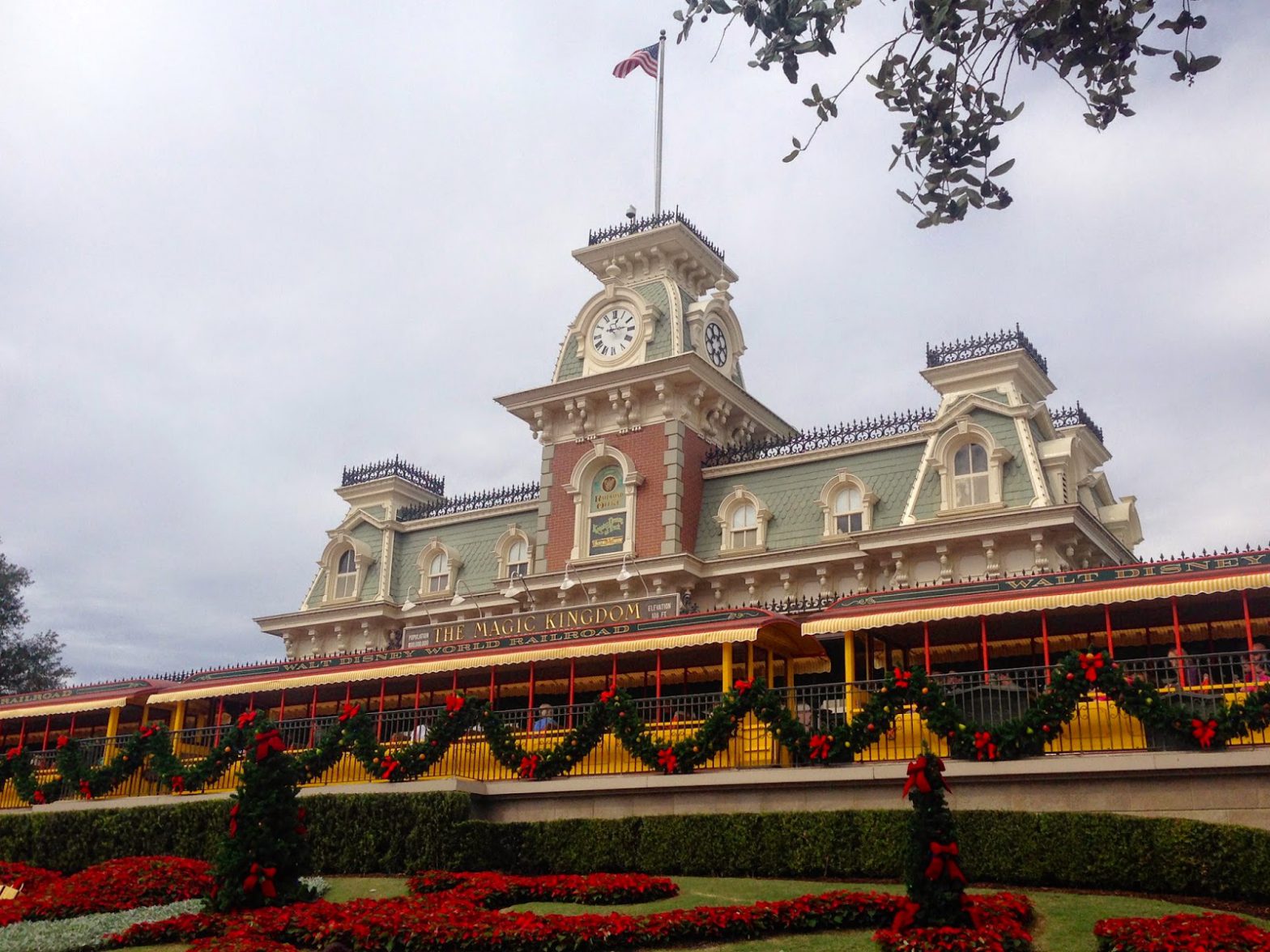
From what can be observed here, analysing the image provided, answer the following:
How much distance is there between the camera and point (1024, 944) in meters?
13.3

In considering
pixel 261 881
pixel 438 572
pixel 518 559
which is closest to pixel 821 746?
pixel 261 881

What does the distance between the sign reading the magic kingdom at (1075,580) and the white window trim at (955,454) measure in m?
7.18

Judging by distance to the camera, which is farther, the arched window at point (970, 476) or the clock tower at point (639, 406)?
the clock tower at point (639, 406)

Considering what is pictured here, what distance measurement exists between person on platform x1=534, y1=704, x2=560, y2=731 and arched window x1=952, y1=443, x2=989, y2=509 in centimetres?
1149

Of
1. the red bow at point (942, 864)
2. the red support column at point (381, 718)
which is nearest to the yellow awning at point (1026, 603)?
the red bow at point (942, 864)

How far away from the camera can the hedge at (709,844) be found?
16641 mm

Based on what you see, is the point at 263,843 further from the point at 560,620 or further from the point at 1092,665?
the point at 1092,665

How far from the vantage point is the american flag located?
39312 millimetres

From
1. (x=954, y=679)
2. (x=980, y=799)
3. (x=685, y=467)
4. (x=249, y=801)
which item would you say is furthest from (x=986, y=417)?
(x=249, y=801)

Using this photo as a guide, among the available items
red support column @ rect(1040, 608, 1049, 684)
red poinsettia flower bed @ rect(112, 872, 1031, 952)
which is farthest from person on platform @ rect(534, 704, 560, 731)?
A: red support column @ rect(1040, 608, 1049, 684)

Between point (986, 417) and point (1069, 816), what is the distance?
51.4 feet

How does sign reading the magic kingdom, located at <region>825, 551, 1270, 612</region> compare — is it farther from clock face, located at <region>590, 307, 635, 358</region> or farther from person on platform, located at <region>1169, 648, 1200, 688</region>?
clock face, located at <region>590, 307, 635, 358</region>

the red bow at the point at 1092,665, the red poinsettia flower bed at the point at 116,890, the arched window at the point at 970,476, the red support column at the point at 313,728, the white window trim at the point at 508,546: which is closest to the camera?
the red bow at the point at 1092,665

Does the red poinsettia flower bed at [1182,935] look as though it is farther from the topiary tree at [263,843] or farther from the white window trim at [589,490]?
the white window trim at [589,490]
